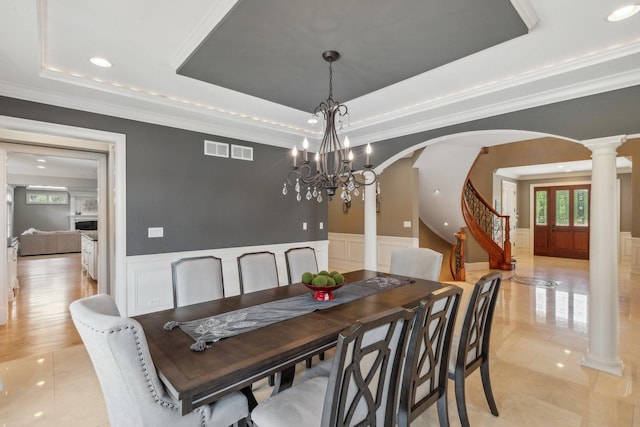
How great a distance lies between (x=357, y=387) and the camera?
1340 millimetres

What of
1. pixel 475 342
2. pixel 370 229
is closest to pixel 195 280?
pixel 475 342

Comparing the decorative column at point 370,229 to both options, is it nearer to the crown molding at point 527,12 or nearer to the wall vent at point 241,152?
the wall vent at point 241,152

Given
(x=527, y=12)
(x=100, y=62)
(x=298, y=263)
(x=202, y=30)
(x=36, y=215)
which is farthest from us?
(x=36, y=215)

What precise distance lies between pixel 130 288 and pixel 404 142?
12.3 ft

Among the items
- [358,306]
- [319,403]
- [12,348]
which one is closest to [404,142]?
[358,306]

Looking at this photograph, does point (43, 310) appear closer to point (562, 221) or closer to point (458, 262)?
point (458, 262)

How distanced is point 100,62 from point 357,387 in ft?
9.87

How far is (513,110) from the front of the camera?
3201 mm

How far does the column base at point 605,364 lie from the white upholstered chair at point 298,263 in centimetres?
264

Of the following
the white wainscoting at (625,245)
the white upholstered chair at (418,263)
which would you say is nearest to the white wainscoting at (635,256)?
the white wainscoting at (625,245)

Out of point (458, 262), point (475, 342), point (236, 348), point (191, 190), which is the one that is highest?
point (191, 190)

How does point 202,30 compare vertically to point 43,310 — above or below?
above

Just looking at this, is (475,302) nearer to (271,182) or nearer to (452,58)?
(452,58)

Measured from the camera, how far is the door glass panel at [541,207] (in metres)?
10.1
